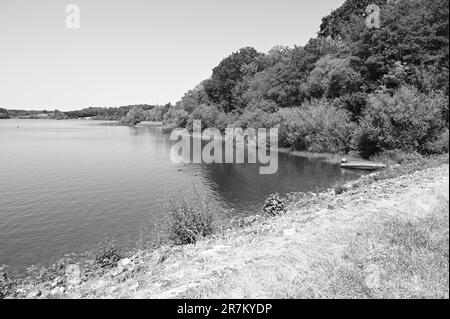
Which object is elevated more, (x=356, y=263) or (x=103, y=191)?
(x=356, y=263)

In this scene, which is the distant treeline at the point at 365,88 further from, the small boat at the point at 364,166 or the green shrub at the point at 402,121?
the small boat at the point at 364,166

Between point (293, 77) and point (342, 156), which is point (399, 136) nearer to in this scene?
point (342, 156)

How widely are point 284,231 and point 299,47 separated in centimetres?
6375

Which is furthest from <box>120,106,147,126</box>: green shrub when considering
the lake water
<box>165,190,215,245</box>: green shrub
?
<box>165,190,215,245</box>: green shrub

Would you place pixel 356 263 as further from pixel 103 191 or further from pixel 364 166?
pixel 364 166

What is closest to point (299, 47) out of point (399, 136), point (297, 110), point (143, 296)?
point (297, 110)

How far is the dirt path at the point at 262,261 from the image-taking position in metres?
7.25

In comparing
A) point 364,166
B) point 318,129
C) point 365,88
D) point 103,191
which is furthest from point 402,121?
point 103,191

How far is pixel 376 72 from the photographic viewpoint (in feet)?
142

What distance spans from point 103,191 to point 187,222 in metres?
17.9

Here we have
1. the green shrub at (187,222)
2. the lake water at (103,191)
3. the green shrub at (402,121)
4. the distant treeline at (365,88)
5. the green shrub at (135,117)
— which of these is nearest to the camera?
the green shrub at (187,222)

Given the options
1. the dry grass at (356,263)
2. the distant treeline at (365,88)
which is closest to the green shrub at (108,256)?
the dry grass at (356,263)

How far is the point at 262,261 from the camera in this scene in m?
8.57

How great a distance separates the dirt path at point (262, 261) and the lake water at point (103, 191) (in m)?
7.65
